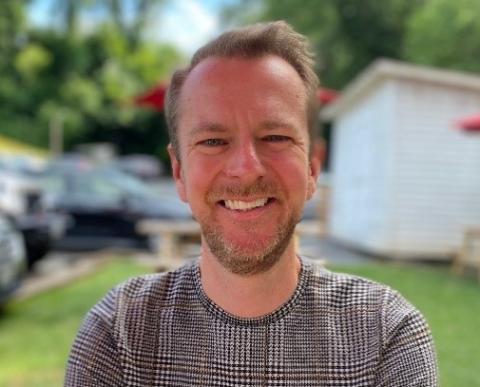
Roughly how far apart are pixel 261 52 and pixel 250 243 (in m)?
0.41

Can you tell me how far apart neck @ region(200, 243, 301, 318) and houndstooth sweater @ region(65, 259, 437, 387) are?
0.02m

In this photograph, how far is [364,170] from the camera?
37.8ft

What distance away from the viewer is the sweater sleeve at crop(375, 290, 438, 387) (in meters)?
1.27

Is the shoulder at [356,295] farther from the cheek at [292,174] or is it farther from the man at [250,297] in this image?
the cheek at [292,174]

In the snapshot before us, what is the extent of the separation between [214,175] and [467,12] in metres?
22.6

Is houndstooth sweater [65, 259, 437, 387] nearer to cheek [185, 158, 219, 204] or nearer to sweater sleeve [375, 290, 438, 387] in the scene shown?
sweater sleeve [375, 290, 438, 387]

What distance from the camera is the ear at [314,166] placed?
4.67 feet

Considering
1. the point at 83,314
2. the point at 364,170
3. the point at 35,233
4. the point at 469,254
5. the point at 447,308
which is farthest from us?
the point at 364,170

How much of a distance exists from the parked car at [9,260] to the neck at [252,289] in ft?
15.9

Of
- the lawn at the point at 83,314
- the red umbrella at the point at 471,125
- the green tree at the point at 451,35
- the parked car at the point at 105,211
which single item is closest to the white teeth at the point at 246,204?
the lawn at the point at 83,314

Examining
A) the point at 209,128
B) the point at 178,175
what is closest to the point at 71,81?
the point at 178,175

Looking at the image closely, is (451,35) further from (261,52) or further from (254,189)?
(254,189)

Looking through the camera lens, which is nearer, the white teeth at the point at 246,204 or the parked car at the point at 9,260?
the white teeth at the point at 246,204

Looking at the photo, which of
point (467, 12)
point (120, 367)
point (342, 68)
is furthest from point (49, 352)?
point (342, 68)
